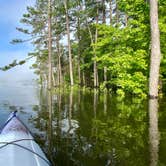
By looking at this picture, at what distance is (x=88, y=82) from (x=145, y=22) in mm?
32397

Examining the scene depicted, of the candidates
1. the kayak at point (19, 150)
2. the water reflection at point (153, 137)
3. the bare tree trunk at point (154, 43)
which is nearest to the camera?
the kayak at point (19, 150)

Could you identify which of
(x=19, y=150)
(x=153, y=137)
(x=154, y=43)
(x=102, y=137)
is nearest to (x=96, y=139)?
(x=102, y=137)

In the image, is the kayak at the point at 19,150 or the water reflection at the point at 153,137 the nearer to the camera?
the kayak at the point at 19,150

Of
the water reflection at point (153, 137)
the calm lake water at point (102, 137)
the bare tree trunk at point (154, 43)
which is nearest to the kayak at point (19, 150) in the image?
the calm lake water at point (102, 137)

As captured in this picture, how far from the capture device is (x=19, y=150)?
555 cm

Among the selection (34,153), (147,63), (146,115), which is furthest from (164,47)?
(34,153)

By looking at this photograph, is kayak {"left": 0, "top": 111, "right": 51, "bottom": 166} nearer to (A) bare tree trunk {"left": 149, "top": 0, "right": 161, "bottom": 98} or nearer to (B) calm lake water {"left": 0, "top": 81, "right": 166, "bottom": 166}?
(B) calm lake water {"left": 0, "top": 81, "right": 166, "bottom": 166}

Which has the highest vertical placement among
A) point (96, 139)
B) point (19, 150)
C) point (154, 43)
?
point (154, 43)

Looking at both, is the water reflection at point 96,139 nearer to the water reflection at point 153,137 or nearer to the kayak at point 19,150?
the water reflection at point 153,137

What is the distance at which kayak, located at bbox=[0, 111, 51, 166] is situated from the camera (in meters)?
4.89

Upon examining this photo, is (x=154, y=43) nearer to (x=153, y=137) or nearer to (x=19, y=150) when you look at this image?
(x=153, y=137)

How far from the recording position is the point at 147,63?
20906 millimetres

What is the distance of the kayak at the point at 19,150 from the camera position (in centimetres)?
489

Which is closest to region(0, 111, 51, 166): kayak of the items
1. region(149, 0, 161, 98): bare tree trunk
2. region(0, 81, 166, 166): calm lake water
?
region(0, 81, 166, 166): calm lake water
